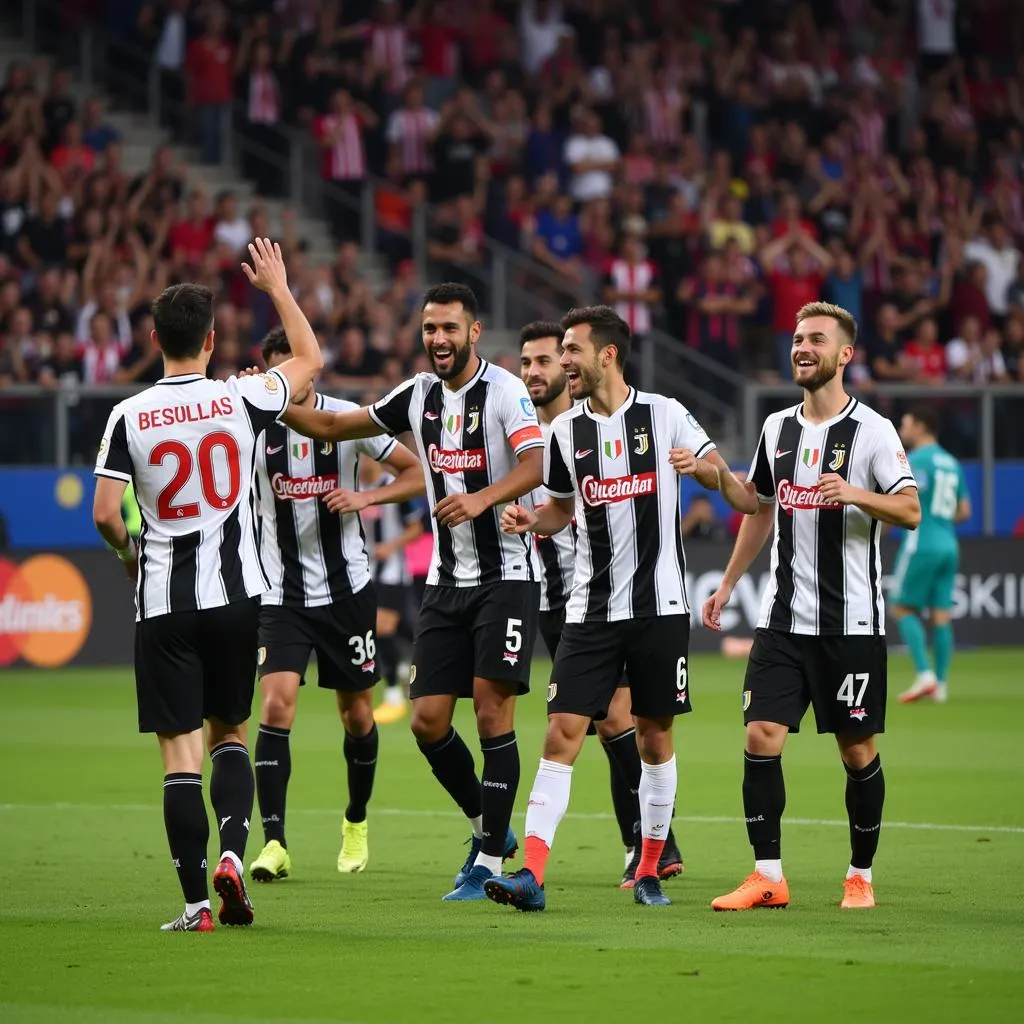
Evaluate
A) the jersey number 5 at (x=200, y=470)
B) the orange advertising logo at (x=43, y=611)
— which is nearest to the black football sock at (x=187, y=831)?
the jersey number 5 at (x=200, y=470)

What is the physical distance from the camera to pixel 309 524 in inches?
372

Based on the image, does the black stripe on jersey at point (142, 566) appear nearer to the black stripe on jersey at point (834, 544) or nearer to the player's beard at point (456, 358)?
the player's beard at point (456, 358)

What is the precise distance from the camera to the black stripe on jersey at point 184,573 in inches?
287

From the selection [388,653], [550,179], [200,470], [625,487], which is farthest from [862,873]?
[550,179]

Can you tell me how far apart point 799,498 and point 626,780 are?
1.73 metres

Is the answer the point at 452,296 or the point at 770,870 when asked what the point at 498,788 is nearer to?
the point at 770,870

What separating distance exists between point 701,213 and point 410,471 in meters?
17.1

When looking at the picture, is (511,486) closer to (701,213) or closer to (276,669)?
→ (276,669)

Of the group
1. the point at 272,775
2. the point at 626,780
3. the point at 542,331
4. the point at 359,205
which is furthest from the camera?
the point at 359,205

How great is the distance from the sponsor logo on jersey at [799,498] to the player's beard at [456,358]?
1.39 m

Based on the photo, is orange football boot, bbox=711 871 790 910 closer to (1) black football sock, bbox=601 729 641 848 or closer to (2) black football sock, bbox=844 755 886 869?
(2) black football sock, bbox=844 755 886 869

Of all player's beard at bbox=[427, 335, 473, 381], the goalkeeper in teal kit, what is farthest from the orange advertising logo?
player's beard at bbox=[427, 335, 473, 381]

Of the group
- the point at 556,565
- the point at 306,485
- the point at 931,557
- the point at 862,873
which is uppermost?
the point at 306,485

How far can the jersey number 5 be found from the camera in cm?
726
